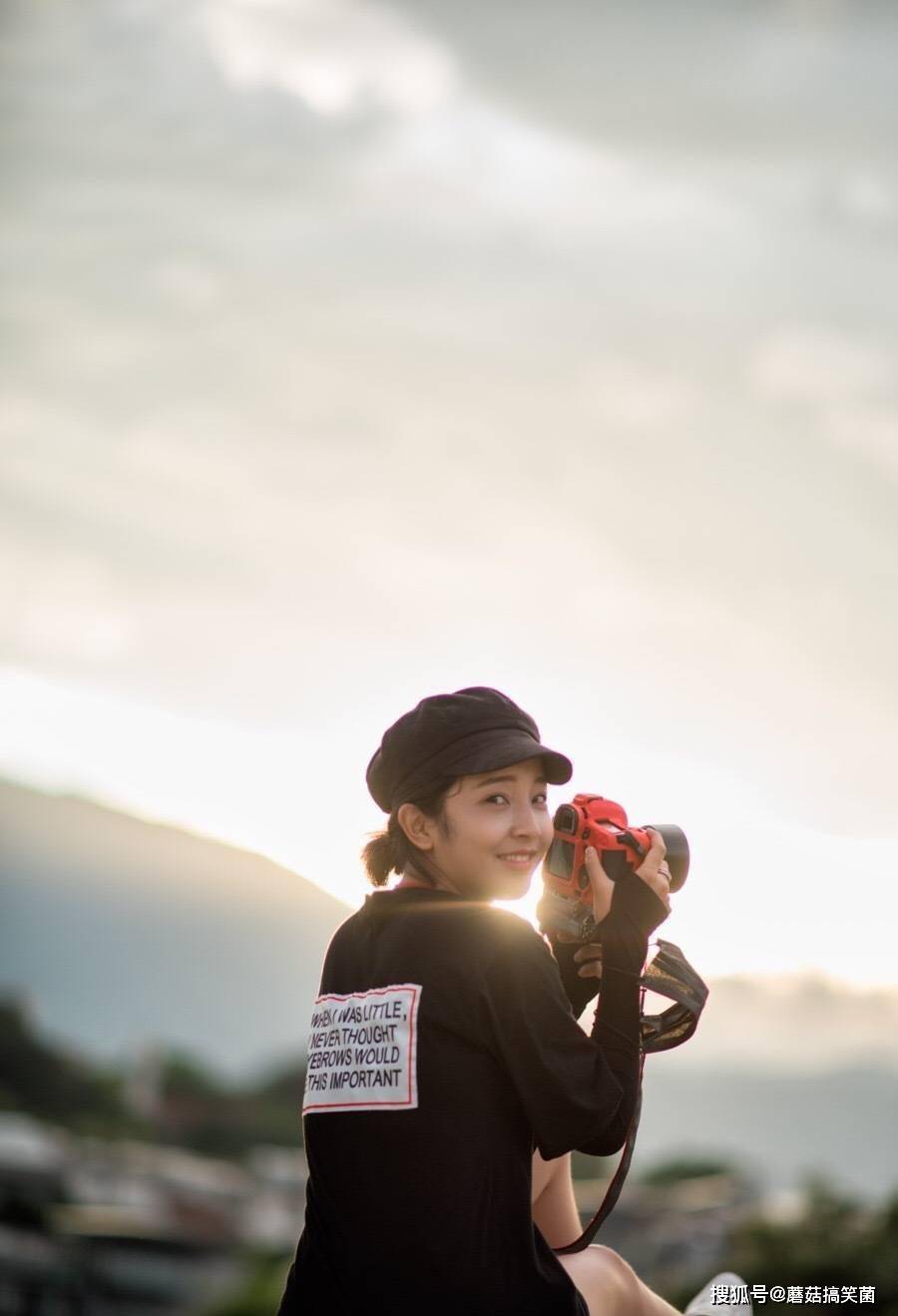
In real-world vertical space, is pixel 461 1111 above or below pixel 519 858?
below

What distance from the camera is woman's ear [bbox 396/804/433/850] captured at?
363 cm

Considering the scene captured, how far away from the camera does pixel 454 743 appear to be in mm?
3561

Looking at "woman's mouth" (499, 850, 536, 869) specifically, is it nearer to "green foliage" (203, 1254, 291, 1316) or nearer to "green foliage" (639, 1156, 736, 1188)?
"green foliage" (203, 1254, 291, 1316)

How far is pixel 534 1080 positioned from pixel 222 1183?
6841 centimetres

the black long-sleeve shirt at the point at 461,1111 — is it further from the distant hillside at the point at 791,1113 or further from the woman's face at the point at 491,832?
the distant hillside at the point at 791,1113

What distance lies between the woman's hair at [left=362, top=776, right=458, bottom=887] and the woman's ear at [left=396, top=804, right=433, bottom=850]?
0.5 inches

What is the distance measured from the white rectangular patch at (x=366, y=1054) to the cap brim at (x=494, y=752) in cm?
48

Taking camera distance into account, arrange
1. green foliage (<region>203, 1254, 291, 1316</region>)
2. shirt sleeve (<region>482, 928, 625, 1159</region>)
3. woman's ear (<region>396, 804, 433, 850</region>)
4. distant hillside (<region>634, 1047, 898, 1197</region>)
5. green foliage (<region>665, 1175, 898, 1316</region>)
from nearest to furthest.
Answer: shirt sleeve (<region>482, 928, 625, 1159</region>), woman's ear (<region>396, 804, 433, 850</region>), green foliage (<region>665, 1175, 898, 1316</region>), green foliage (<region>203, 1254, 291, 1316</region>), distant hillside (<region>634, 1047, 898, 1197</region>)

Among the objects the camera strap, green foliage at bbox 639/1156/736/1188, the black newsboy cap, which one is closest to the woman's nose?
the black newsboy cap

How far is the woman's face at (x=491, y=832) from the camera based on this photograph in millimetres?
3572

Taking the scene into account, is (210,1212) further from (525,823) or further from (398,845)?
(525,823)

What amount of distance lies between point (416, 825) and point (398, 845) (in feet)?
0.30

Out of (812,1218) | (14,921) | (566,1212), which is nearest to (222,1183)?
(812,1218)

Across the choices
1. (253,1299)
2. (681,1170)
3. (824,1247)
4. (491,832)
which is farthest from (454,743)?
(681,1170)
